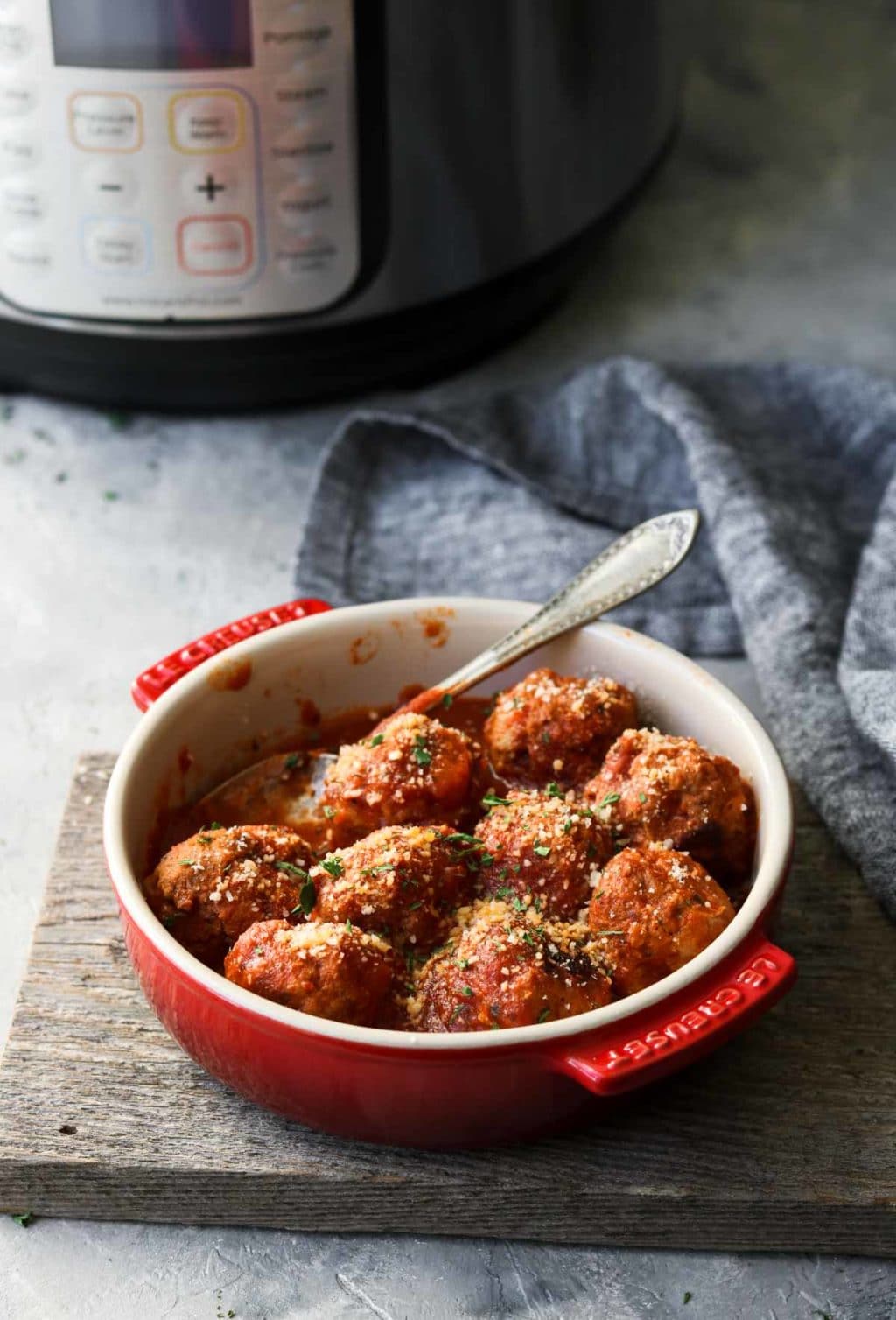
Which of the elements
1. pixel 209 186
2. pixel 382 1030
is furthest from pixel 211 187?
pixel 382 1030

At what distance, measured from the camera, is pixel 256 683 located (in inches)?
42.8

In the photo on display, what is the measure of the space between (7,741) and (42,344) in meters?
0.44

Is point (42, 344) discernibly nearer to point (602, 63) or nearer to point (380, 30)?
point (380, 30)

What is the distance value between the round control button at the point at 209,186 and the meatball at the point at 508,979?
0.78 meters

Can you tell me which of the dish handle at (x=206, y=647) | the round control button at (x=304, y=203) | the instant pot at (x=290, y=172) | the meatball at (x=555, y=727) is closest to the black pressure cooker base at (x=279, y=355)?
the instant pot at (x=290, y=172)

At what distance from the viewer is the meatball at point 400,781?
3.23 ft

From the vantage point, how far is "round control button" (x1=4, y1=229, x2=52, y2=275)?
4.66 ft

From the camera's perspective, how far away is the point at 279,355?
149 centimetres

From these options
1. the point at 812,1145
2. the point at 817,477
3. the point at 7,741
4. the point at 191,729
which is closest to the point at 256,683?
the point at 191,729

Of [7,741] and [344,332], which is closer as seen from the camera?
[7,741]

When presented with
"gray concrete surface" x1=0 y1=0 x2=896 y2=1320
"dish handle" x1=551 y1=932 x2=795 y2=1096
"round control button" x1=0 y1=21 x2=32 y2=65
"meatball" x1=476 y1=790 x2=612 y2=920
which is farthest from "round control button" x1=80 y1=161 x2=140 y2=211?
"dish handle" x1=551 y1=932 x2=795 y2=1096

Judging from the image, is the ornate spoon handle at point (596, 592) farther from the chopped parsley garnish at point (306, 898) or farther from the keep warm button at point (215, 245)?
the keep warm button at point (215, 245)

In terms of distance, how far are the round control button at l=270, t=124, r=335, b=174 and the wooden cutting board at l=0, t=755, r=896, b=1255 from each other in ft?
2.56

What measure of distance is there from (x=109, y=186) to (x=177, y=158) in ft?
0.22
